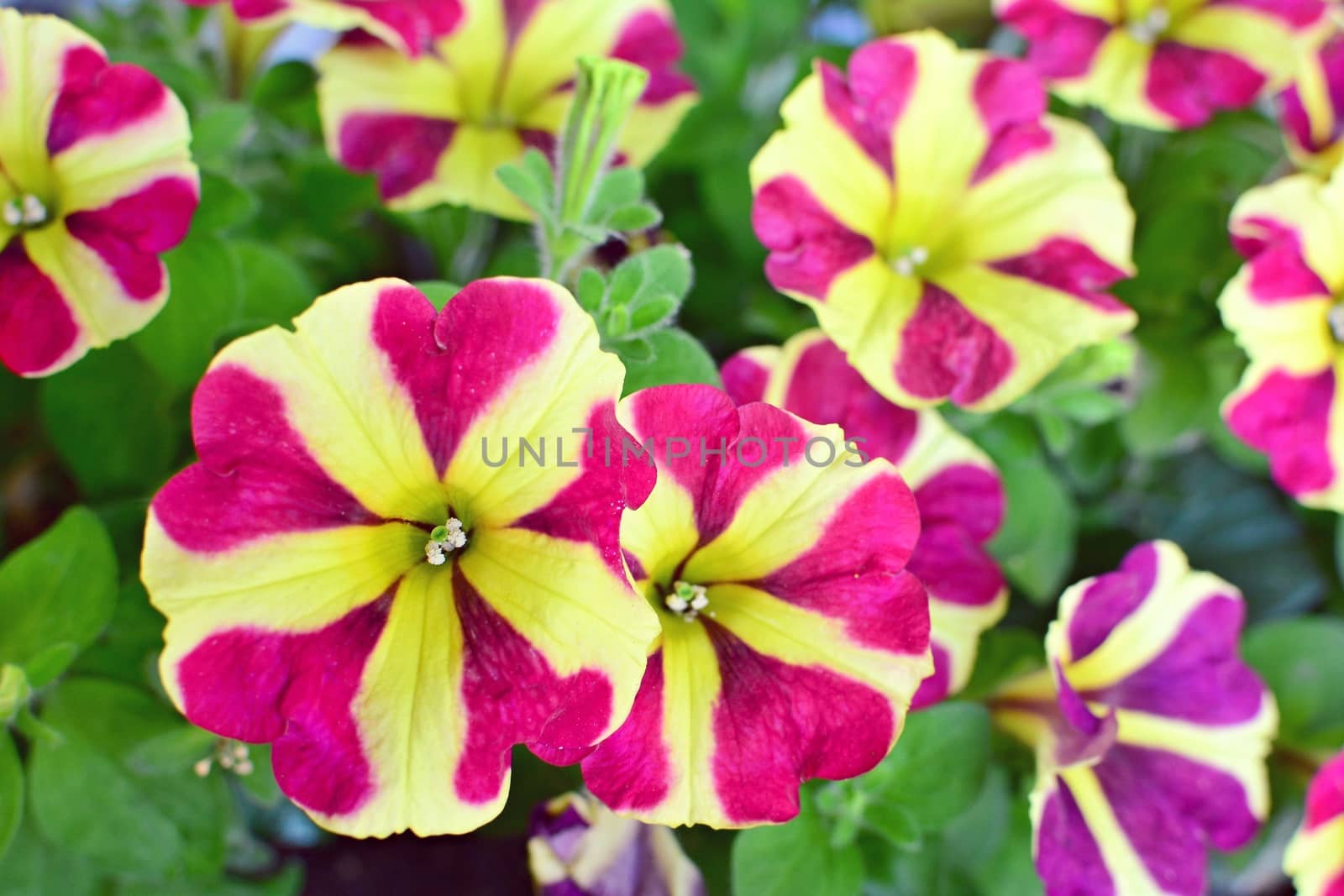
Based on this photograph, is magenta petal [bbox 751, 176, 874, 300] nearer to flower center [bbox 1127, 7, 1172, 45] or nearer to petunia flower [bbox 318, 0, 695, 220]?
petunia flower [bbox 318, 0, 695, 220]

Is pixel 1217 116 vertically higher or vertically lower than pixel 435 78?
lower

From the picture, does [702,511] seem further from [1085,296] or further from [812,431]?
[1085,296]

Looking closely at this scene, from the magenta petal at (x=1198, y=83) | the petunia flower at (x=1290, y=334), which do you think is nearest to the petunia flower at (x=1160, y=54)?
the magenta petal at (x=1198, y=83)

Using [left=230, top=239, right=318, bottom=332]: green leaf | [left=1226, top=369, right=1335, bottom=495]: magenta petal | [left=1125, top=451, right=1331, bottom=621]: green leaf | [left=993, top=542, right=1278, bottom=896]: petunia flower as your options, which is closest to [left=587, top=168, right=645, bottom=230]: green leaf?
[left=230, top=239, right=318, bottom=332]: green leaf

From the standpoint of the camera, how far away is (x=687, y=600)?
531 mm

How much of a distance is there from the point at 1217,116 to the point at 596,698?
905 mm

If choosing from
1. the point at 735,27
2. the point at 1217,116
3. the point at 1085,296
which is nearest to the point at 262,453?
the point at 1085,296

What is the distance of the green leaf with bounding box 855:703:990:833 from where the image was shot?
639 mm

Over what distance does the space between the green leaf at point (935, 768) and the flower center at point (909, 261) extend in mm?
274

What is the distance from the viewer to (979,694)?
74 cm

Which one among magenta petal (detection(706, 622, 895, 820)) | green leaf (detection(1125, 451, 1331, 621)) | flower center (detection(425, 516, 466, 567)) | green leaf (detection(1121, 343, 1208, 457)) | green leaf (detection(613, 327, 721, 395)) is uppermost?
green leaf (detection(613, 327, 721, 395))

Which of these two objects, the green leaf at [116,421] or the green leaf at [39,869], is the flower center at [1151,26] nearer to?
the green leaf at [116,421]

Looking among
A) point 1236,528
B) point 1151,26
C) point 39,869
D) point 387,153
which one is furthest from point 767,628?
point 1236,528

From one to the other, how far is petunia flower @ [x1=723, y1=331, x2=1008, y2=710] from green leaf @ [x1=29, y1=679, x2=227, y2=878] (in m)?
0.40
